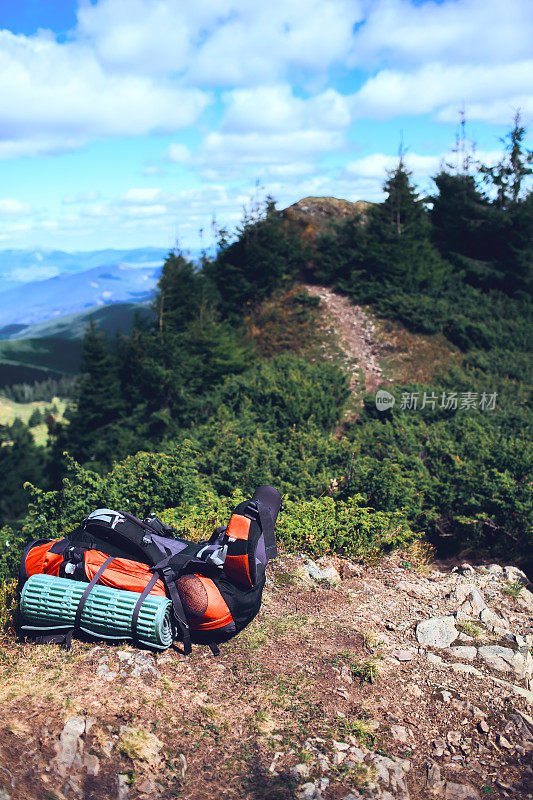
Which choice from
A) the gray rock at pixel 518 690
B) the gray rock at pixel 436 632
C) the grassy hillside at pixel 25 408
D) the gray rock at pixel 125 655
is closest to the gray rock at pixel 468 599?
the gray rock at pixel 436 632

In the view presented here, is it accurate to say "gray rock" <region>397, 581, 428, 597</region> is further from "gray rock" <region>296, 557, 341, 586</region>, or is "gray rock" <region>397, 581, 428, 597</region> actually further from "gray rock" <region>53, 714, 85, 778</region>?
"gray rock" <region>53, 714, 85, 778</region>

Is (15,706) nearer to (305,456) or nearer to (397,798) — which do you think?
(397,798)

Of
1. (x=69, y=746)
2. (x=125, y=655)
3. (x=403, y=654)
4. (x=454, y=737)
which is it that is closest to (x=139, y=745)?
(x=69, y=746)

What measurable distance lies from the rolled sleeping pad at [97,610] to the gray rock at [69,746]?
0.74 metres

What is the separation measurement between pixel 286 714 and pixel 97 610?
161 cm

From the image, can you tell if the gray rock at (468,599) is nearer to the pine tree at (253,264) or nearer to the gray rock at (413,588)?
the gray rock at (413,588)

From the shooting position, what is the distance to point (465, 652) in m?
4.45

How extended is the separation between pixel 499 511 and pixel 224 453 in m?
4.74

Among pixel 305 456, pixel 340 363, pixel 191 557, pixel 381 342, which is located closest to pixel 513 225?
pixel 381 342

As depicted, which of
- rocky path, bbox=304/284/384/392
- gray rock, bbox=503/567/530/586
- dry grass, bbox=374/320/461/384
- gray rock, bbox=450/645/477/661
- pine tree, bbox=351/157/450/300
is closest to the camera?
gray rock, bbox=450/645/477/661

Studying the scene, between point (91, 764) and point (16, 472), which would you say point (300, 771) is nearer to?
point (91, 764)

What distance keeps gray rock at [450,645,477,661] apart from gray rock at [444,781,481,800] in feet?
4.33

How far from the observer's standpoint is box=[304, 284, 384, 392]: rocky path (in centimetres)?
1852

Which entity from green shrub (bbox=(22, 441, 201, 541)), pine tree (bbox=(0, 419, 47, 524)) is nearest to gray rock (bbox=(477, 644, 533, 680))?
green shrub (bbox=(22, 441, 201, 541))
